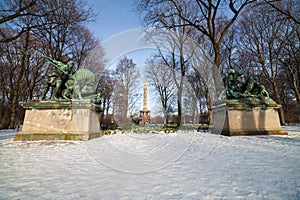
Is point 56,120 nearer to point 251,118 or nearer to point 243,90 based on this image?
point 251,118

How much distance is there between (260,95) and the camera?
8.61 metres

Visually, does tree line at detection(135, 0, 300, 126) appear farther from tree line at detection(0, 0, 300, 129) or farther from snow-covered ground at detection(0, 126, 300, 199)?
snow-covered ground at detection(0, 126, 300, 199)

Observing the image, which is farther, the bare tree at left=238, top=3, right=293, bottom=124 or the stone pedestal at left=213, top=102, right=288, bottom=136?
the bare tree at left=238, top=3, right=293, bottom=124

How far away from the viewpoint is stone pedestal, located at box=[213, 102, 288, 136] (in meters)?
8.08

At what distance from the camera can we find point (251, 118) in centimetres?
820

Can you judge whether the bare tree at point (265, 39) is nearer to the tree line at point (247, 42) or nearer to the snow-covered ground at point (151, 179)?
the tree line at point (247, 42)

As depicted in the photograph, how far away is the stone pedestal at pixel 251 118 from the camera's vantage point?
8078 millimetres

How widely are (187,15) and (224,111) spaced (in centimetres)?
1020

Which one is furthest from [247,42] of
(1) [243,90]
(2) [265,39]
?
(1) [243,90]

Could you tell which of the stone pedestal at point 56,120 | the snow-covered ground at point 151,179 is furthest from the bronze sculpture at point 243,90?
the stone pedestal at point 56,120

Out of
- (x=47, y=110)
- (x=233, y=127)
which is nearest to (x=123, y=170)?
(x=47, y=110)

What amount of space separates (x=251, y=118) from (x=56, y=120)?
9.03 meters

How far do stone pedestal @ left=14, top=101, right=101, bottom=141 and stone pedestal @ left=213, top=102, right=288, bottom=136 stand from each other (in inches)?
259

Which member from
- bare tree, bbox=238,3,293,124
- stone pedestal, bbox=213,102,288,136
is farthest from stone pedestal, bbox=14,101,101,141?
bare tree, bbox=238,3,293,124
